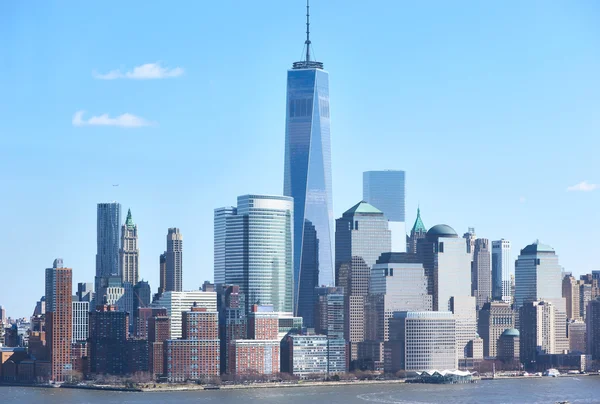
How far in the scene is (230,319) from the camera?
584ft

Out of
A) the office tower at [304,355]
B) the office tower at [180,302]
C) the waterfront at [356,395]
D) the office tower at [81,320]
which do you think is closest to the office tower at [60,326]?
the waterfront at [356,395]

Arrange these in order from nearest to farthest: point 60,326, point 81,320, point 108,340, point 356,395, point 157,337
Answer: point 356,395 → point 60,326 → point 157,337 → point 108,340 → point 81,320

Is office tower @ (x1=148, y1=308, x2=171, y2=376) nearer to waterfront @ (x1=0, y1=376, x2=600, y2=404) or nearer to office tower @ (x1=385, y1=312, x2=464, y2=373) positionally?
waterfront @ (x1=0, y1=376, x2=600, y2=404)

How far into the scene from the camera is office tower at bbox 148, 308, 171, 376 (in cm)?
16575

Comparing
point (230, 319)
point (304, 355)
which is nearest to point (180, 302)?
point (230, 319)

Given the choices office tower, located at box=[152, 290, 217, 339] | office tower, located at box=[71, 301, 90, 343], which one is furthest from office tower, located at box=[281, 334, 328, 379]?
office tower, located at box=[71, 301, 90, 343]

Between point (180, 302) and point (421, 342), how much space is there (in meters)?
31.3

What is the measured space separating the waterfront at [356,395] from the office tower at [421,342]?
15.6 m

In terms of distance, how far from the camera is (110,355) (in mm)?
171625

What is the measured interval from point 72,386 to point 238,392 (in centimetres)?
1977

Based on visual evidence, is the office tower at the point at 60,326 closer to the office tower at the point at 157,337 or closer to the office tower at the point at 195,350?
the office tower at the point at 157,337

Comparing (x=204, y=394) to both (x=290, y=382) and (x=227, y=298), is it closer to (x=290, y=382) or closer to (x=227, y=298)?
(x=290, y=382)

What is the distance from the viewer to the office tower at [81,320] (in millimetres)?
189500

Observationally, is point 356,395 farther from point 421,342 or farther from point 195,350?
point 421,342
